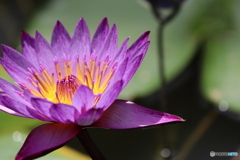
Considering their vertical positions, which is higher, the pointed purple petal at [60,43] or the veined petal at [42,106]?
the pointed purple petal at [60,43]

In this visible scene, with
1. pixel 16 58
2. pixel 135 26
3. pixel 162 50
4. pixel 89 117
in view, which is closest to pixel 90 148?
pixel 89 117

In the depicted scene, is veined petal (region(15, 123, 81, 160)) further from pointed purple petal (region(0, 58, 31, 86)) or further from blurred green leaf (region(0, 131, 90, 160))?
blurred green leaf (region(0, 131, 90, 160))

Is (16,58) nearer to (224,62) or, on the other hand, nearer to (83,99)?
(83,99)

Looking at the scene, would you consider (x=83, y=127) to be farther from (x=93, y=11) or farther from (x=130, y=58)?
(x=93, y=11)

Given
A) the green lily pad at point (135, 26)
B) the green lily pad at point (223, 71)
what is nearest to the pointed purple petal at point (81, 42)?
the green lily pad at point (135, 26)

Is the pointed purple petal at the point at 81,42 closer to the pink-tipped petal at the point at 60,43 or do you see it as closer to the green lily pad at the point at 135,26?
the pink-tipped petal at the point at 60,43

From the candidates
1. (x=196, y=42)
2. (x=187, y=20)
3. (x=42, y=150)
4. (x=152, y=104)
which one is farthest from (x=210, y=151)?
(x=42, y=150)

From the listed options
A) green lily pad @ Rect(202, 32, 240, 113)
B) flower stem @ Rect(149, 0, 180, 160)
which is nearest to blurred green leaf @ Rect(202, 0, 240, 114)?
green lily pad @ Rect(202, 32, 240, 113)
